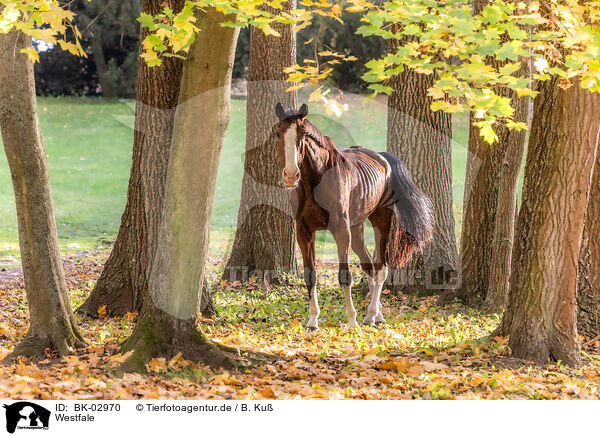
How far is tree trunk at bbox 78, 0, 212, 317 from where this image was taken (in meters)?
7.65

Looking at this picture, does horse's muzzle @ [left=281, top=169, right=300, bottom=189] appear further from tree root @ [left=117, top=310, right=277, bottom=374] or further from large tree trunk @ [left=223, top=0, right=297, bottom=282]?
large tree trunk @ [left=223, top=0, right=297, bottom=282]

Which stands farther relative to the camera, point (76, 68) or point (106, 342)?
point (76, 68)

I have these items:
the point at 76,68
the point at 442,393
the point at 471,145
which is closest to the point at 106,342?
the point at 442,393

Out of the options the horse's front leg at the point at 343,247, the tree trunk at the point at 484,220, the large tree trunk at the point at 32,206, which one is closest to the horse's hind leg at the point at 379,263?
the horse's front leg at the point at 343,247

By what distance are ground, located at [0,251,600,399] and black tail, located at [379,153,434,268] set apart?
2.67 feet

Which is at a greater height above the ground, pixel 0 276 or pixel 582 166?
pixel 582 166

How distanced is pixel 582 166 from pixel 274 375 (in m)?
3.29

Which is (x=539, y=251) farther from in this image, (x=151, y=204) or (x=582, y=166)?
(x=151, y=204)

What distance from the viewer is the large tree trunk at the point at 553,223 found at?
244 inches

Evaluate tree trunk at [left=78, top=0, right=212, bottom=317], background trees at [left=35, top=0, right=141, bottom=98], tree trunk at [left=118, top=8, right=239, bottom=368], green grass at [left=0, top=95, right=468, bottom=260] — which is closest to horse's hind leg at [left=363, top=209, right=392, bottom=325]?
tree trunk at [left=78, top=0, right=212, bottom=317]

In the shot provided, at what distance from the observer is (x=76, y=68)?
28.0m

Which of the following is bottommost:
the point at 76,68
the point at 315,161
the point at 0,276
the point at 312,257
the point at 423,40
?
the point at 0,276

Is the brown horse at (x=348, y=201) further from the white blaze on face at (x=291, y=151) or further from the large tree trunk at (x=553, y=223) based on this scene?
the large tree trunk at (x=553, y=223)
